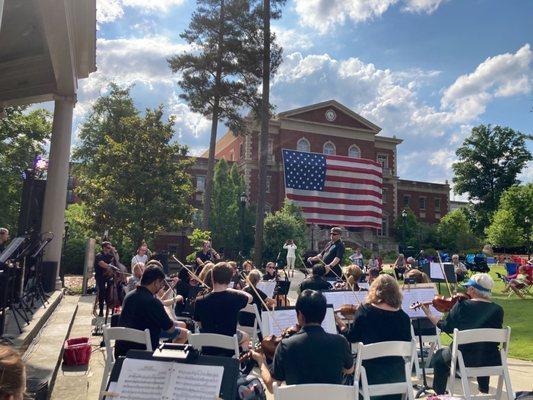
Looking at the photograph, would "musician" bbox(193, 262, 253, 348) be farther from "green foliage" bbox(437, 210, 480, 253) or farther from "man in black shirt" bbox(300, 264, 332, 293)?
"green foliage" bbox(437, 210, 480, 253)

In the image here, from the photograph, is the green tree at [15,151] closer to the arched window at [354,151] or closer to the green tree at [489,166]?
the arched window at [354,151]

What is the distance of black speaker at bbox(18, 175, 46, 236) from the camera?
12.6 m

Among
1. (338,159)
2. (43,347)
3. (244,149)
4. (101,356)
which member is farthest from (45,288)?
(244,149)

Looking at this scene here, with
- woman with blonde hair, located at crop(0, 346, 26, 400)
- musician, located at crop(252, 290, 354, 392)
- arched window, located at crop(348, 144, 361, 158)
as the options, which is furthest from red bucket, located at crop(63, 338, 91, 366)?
arched window, located at crop(348, 144, 361, 158)

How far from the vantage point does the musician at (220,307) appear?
5.25 meters

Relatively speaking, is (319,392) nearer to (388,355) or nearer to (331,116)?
(388,355)

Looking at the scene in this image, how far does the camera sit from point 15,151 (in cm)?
2967

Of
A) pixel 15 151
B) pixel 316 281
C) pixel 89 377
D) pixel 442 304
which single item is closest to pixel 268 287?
pixel 316 281

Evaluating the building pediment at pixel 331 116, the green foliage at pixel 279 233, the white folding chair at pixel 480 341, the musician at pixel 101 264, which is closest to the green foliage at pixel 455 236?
the building pediment at pixel 331 116

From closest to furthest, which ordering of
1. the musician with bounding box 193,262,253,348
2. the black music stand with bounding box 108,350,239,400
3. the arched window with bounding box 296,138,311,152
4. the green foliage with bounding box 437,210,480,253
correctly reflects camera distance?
the black music stand with bounding box 108,350,239,400 < the musician with bounding box 193,262,253,348 < the green foliage with bounding box 437,210,480,253 < the arched window with bounding box 296,138,311,152

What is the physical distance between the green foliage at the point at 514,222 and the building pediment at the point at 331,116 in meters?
16.3

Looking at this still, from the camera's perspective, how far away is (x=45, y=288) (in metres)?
12.7

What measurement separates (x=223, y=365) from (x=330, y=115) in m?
48.2

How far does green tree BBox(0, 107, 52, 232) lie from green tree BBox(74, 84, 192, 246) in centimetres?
809
